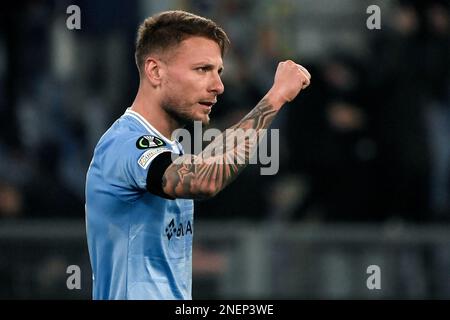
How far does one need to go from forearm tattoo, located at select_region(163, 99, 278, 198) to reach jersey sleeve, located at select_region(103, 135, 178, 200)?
75mm

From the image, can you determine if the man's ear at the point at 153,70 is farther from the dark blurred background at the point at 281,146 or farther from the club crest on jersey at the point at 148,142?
the dark blurred background at the point at 281,146

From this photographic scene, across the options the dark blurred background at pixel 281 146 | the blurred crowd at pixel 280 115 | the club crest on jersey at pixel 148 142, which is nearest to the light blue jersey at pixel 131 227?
the club crest on jersey at pixel 148 142

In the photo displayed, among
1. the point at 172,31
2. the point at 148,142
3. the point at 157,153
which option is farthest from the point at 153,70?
the point at 157,153

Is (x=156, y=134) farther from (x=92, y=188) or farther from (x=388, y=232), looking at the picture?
(x=388, y=232)

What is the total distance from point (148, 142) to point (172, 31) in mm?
619

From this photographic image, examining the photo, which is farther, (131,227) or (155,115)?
(155,115)

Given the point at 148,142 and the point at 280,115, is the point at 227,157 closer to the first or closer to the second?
the point at 148,142

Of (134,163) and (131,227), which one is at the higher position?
(134,163)

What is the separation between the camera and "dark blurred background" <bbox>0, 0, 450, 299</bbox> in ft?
34.8

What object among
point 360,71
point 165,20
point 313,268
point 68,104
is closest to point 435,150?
point 360,71

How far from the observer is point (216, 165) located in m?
5.36

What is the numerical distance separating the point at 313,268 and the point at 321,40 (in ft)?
12.2

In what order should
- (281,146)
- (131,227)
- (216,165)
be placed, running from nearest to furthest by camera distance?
(216,165) → (131,227) → (281,146)

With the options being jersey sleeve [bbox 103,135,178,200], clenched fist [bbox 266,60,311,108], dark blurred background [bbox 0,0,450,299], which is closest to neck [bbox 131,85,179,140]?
jersey sleeve [bbox 103,135,178,200]
